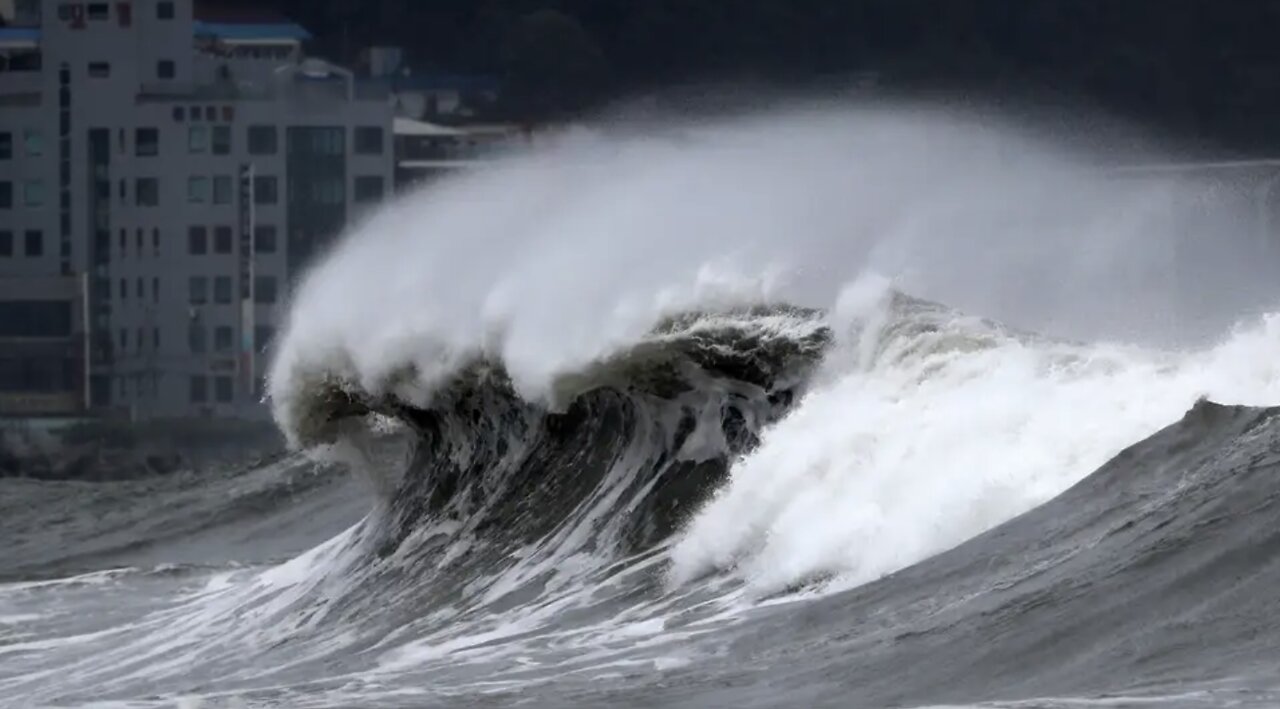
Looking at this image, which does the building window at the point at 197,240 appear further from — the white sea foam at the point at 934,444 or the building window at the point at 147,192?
Answer: the white sea foam at the point at 934,444

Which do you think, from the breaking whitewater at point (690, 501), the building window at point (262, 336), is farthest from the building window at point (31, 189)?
the breaking whitewater at point (690, 501)

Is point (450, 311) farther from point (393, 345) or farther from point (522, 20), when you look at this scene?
point (522, 20)

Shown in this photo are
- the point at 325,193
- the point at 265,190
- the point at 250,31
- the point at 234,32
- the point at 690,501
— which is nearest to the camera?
the point at 690,501

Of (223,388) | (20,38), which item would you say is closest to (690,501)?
(223,388)

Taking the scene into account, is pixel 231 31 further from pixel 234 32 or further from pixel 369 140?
pixel 369 140

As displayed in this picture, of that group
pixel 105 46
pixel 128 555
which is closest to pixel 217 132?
pixel 105 46
